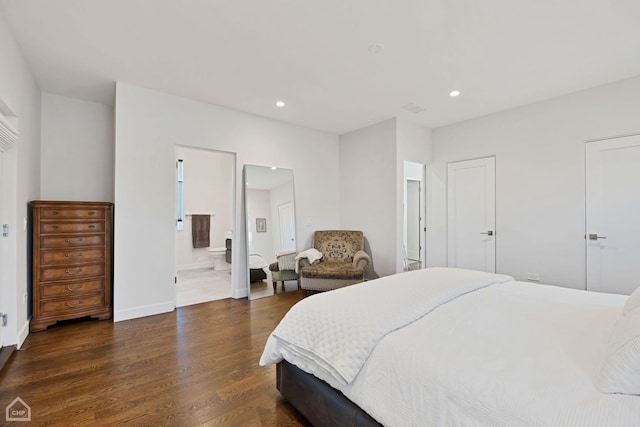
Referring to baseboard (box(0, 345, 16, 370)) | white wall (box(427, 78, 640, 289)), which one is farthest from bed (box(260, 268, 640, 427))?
baseboard (box(0, 345, 16, 370))

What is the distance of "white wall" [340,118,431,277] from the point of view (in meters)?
4.45

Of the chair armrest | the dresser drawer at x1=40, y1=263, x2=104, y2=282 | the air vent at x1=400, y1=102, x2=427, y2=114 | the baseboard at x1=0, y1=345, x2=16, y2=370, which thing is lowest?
the baseboard at x1=0, y1=345, x2=16, y2=370

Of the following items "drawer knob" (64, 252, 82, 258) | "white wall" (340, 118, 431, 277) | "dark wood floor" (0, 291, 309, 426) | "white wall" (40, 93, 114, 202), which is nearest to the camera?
"dark wood floor" (0, 291, 309, 426)

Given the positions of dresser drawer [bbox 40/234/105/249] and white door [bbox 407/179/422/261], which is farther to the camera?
white door [bbox 407/179/422/261]

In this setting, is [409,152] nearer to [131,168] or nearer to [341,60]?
[341,60]

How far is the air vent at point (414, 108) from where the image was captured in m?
3.96

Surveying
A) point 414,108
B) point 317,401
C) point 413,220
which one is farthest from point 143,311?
point 413,220

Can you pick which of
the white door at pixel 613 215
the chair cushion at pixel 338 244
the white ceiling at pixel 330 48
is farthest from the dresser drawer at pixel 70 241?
the white door at pixel 613 215

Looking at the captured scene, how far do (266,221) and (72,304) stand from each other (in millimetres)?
2458

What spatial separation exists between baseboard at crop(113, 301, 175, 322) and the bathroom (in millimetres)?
1953

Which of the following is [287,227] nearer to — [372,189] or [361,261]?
[361,261]

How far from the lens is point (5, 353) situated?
2410 mm

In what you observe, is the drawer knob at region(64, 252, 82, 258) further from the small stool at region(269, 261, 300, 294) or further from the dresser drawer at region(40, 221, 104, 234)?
the small stool at region(269, 261, 300, 294)

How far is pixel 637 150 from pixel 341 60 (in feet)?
11.2
